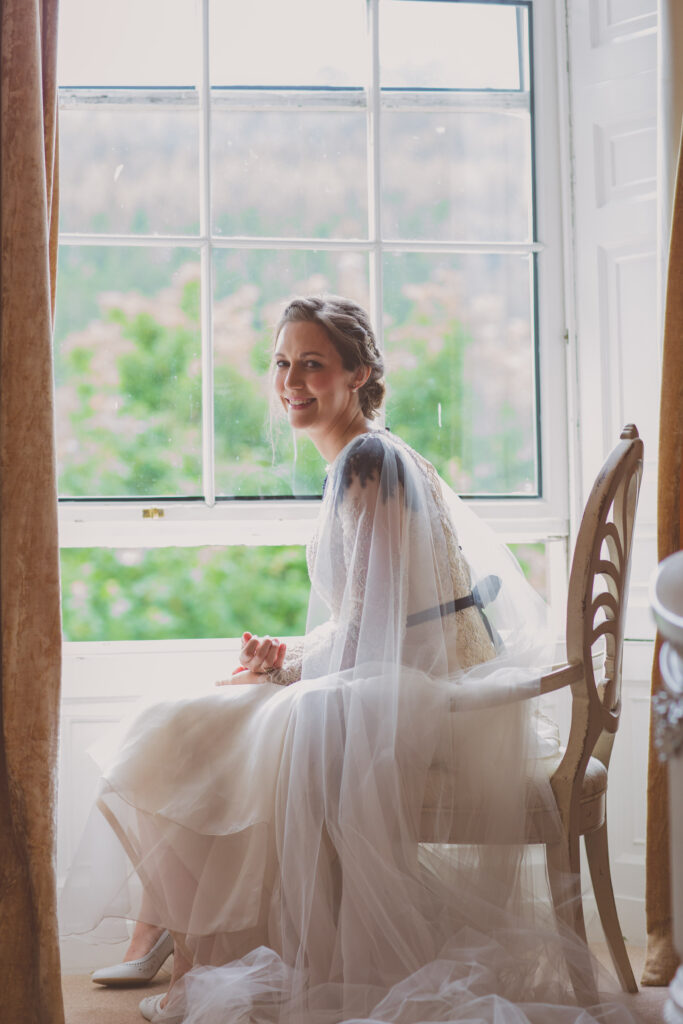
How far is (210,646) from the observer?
9.00ft

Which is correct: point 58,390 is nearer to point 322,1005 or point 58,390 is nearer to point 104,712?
point 104,712

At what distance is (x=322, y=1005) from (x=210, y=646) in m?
1.17

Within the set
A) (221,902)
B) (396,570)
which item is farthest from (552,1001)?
(396,570)

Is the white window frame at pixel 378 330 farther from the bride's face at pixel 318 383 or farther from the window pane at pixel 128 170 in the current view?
the bride's face at pixel 318 383

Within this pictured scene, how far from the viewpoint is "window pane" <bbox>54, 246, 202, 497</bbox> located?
9.16 feet

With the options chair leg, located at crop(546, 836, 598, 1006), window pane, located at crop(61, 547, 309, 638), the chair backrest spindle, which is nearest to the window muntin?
the chair backrest spindle

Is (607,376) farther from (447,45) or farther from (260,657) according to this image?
(260,657)

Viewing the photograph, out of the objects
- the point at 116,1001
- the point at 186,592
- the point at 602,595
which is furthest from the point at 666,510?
the point at 186,592

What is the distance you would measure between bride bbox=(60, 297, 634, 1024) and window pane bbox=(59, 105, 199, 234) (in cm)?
113

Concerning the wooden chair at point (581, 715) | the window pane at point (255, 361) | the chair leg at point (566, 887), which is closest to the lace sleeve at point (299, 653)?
the wooden chair at point (581, 715)

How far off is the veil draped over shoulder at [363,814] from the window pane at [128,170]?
1.15 meters

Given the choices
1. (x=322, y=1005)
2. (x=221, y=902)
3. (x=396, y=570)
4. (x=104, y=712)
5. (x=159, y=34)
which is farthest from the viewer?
(x=159, y=34)

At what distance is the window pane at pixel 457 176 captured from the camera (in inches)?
115

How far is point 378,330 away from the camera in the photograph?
287cm
